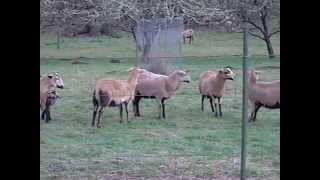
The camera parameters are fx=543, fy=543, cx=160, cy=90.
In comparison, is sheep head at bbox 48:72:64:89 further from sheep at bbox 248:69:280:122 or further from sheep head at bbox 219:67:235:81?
sheep at bbox 248:69:280:122

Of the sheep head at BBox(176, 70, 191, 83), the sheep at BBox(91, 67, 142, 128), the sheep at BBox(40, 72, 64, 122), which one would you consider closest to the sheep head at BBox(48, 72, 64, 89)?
the sheep at BBox(40, 72, 64, 122)

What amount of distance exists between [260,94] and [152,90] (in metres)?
0.72

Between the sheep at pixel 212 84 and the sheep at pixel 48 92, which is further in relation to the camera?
the sheep at pixel 212 84

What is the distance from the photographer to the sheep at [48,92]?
294cm

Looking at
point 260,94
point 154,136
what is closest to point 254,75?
point 260,94

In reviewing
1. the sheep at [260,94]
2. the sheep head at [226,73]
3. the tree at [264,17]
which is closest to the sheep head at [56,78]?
the sheep head at [226,73]

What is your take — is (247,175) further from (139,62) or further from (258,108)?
(139,62)

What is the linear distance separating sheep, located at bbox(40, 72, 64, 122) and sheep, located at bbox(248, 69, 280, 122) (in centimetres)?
108

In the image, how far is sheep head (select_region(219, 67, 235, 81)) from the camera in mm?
3198

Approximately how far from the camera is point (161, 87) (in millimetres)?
3305

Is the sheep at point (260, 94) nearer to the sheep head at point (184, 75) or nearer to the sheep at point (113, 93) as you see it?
the sheep head at point (184, 75)

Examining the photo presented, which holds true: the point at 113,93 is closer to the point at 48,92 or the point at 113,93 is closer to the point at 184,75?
the point at 48,92
